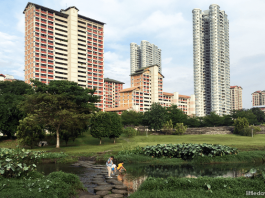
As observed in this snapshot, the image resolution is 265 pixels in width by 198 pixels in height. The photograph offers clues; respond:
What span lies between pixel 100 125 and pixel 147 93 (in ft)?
342

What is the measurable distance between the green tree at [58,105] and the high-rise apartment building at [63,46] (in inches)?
2918

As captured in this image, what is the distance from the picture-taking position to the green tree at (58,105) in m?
33.7

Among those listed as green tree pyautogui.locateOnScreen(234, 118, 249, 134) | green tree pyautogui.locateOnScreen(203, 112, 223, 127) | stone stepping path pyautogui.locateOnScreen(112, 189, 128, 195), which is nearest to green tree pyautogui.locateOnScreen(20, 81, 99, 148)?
stone stepping path pyautogui.locateOnScreen(112, 189, 128, 195)

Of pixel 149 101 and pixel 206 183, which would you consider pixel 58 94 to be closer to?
pixel 206 183

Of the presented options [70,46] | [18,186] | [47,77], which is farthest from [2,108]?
[70,46]

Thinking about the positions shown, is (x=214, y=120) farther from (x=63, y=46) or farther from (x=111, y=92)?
(x=111, y=92)

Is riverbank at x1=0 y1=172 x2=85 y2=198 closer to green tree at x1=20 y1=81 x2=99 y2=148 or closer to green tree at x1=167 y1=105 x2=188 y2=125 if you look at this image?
green tree at x1=20 y1=81 x2=99 y2=148

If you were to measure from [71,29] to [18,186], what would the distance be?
116596mm

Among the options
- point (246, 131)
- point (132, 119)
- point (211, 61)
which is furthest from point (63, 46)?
point (211, 61)

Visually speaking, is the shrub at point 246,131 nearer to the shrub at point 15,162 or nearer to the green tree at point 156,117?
the green tree at point 156,117

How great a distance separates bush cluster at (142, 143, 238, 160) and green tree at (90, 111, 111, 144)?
54.1ft

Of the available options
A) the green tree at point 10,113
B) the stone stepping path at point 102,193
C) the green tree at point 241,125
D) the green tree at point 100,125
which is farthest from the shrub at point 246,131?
the stone stepping path at point 102,193

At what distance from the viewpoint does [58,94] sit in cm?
3606

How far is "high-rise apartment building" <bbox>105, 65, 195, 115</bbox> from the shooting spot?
445 feet
